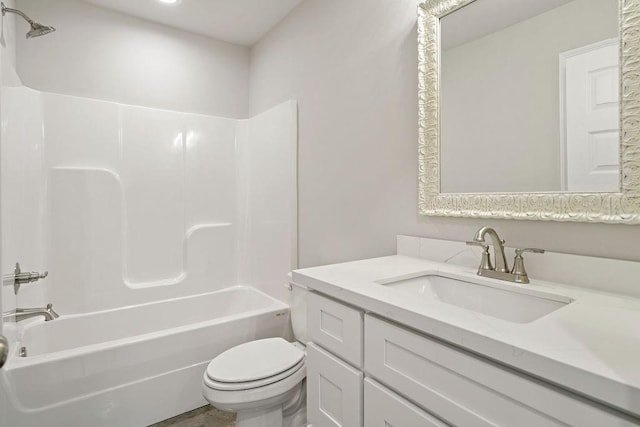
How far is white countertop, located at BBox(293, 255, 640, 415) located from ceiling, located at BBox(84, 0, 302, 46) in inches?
85.8

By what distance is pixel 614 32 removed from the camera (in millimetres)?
921

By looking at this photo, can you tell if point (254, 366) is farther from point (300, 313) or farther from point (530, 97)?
point (530, 97)

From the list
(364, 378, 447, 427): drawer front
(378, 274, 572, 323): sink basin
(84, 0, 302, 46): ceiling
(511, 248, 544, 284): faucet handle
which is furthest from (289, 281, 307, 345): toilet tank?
(84, 0, 302, 46): ceiling

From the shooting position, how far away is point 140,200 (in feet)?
7.92

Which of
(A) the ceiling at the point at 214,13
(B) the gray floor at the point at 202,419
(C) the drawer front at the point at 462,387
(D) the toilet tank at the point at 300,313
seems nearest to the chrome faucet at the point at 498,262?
(C) the drawer front at the point at 462,387

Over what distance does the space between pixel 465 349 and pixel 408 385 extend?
184mm

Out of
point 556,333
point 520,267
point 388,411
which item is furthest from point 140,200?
point 556,333

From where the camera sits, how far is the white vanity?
1.66 feet

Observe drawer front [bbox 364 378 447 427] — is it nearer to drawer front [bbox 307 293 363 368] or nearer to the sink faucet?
drawer front [bbox 307 293 363 368]

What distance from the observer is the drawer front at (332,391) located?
2.96 ft

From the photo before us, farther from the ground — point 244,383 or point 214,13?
point 214,13

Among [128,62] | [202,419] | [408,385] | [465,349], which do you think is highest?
[128,62]

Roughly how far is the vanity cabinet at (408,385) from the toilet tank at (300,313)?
66 centimetres

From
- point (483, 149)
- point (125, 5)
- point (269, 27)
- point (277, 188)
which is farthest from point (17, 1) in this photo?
point (483, 149)
